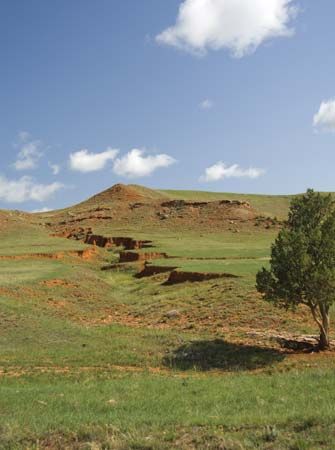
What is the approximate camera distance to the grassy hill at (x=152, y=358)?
963 cm

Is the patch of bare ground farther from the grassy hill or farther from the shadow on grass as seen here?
the shadow on grass

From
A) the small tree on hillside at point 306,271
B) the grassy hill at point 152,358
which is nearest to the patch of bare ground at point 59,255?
the grassy hill at point 152,358

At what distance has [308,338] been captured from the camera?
2477 centimetres

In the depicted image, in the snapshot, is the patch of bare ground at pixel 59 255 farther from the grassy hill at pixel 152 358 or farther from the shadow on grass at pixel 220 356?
the shadow on grass at pixel 220 356

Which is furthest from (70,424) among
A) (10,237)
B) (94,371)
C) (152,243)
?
(10,237)

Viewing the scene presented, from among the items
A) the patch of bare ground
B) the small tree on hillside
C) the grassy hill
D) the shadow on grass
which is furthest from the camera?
the patch of bare ground

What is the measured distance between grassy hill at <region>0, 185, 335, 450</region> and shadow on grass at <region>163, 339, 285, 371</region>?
8 cm

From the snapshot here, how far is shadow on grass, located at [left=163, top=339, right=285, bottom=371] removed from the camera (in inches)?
824

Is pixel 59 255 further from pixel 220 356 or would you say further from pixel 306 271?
pixel 306 271

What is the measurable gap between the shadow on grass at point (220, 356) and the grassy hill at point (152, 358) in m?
0.08

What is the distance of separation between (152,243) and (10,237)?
20.2 metres

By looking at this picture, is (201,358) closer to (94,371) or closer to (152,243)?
(94,371)

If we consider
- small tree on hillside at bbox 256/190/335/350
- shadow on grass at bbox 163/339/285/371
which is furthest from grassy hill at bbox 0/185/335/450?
small tree on hillside at bbox 256/190/335/350

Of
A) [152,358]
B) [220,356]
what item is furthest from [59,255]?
[220,356]
